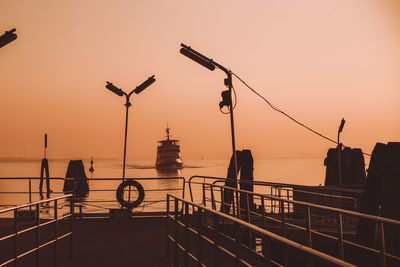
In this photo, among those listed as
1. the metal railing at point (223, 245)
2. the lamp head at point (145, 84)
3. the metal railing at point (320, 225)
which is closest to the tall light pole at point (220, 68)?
the metal railing at point (320, 225)

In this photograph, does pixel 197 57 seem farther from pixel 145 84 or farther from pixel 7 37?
pixel 7 37

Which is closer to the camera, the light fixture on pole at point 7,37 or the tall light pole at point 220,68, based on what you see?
the light fixture on pole at point 7,37

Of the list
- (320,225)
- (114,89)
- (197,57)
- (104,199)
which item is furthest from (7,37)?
(104,199)

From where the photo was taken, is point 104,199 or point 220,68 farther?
point 104,199

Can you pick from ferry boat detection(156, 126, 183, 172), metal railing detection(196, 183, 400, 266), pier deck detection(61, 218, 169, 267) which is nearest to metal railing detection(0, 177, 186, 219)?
pier deck detection(61, 218, 169, 267)

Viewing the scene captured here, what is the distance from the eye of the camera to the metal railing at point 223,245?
8.48 feet

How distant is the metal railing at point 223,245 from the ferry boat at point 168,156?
4125 inches

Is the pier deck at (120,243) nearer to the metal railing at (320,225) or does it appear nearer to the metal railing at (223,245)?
the metal railing at (223,245)

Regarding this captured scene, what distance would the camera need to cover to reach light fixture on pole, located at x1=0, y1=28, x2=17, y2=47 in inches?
410

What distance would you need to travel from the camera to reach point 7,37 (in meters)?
10.4

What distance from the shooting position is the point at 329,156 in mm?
21156

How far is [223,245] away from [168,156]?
359 feet

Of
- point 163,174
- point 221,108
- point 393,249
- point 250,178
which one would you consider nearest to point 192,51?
point 221,108

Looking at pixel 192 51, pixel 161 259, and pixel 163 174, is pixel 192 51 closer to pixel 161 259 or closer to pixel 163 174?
pixel 161 259
